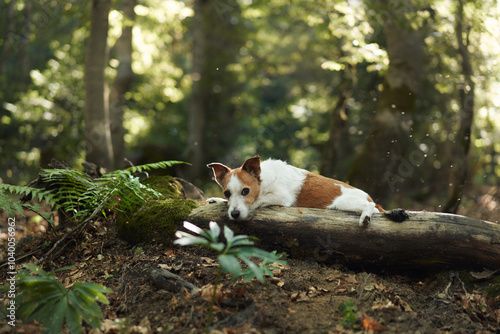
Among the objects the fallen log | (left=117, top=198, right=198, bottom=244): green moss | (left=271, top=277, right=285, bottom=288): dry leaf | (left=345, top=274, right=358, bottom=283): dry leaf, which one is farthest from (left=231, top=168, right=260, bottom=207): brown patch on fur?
(left=345, top=274, right=358, bottom=283): dry leaf

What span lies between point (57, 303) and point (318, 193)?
12.3 ft

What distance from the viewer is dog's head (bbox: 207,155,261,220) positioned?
4.82 metres

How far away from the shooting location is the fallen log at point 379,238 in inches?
Answer: 184

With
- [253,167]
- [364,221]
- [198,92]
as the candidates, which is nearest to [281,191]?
[253,167]

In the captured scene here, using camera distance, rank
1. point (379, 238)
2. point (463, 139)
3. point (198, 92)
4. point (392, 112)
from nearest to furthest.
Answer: point (379, 238), point (463, 139), point (392, 112), point (198, 92)

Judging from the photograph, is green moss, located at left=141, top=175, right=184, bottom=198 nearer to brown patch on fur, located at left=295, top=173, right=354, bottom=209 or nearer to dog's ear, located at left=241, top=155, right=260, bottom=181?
dog's ear, located at left=241, top=155, right=260, bottom=181

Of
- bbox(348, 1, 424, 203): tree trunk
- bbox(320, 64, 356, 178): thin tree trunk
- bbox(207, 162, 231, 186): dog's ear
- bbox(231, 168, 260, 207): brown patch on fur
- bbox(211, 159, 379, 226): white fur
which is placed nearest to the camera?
bbox(211, 159, 379, 226): white fur

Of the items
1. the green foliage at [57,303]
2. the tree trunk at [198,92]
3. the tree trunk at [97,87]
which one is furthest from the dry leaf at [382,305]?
the tree trunk at [198,92]

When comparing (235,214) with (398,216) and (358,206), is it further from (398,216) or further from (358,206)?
(398,216)

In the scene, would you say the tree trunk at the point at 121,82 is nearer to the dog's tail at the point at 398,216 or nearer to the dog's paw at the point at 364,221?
the dog's paw at the point at 364,221

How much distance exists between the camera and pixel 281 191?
5480 mm

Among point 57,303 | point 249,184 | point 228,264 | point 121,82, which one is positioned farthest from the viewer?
point 121,82

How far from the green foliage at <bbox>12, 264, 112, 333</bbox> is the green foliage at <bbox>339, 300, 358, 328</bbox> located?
235 centimetres

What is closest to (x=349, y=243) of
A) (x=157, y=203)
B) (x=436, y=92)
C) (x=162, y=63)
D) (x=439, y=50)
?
(x=157, y=203)
